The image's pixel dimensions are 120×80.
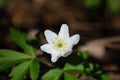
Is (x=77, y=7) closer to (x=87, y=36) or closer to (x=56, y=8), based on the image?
(x=56, y=8)

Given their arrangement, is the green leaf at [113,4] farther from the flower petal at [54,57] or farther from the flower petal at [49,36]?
the flower petal at [54,57]

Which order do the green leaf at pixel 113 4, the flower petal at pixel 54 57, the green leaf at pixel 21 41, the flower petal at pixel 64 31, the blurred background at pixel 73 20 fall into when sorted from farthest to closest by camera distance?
the green leaf at pixel 113 4 → the blurred background at pixel 73 20 → the green leaf at pixel 21 41 → the flower petal at pixel 64 31 → the flower petal at pixel 54 57

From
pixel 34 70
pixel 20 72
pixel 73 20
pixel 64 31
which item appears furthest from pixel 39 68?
pixel 73 20

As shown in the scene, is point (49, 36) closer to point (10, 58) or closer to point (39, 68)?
point (39, 68)

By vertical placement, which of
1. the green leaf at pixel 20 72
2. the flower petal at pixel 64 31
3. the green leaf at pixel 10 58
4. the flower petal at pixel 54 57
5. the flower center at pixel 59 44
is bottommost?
the green leaf at pixel 20 72

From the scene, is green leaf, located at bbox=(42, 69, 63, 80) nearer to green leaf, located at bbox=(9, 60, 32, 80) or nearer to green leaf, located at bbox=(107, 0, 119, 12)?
green leaf, located at bbox=(9, 60, 32, 80)

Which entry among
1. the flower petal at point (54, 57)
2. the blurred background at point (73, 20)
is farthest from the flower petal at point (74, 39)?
the blurred background at point (73, 20)
